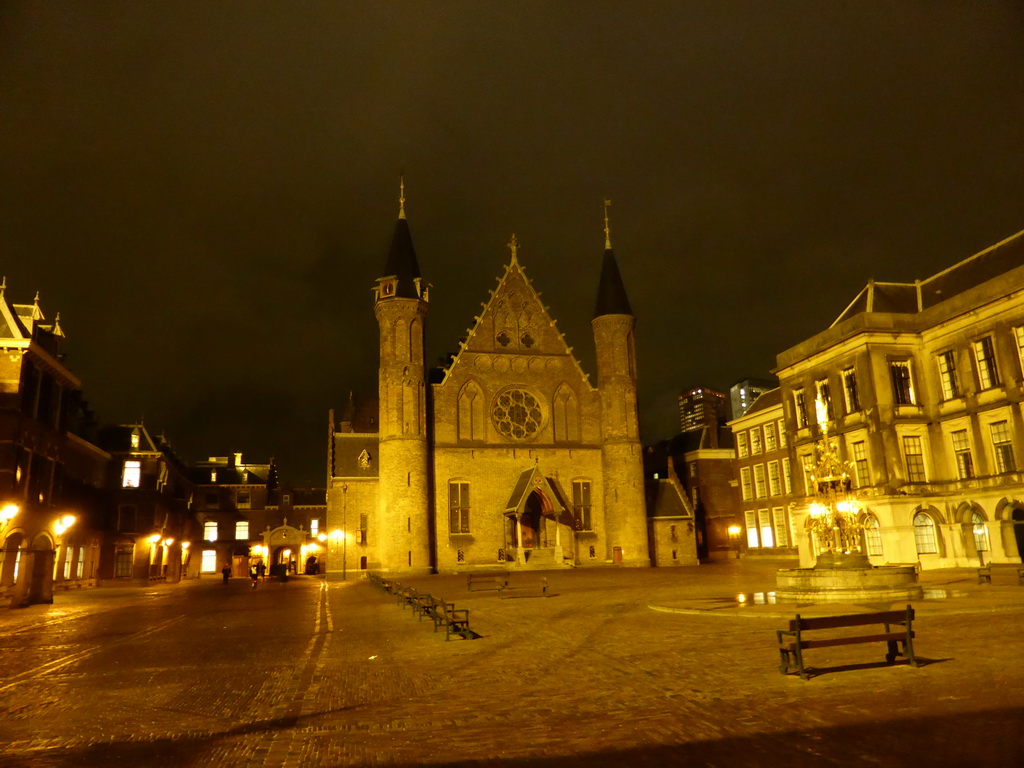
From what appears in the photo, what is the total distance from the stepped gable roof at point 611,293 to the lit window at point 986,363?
23481mm

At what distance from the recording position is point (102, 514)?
4575 cm

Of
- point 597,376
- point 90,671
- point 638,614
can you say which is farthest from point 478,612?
point 597,376

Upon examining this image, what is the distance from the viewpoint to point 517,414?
51000 millimetres

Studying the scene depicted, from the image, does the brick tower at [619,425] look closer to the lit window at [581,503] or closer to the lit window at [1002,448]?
the lit window at [581,503]

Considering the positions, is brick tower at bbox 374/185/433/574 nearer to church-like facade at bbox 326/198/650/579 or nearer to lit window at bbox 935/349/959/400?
church-like facade at bbox 326/198/650/579

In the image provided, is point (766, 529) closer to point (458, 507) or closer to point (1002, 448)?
point (458, 507)

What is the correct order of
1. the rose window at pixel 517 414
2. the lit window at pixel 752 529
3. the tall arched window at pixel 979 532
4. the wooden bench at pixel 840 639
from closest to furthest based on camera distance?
the wooden bench at pixel 840 639 < the tall arched window at pixel 979 532 < the rose window at pixel 517 414 < the lit window at pixel 752 529

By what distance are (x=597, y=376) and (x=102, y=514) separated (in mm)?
33235

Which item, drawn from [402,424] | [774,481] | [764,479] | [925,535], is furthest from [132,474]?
[925,535]

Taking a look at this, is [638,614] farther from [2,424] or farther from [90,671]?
[2,424]

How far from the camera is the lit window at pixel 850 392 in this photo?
118 ft

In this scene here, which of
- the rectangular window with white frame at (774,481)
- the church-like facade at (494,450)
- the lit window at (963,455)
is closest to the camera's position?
the lit window at (963,455)

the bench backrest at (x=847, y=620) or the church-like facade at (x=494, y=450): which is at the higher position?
the church-like facade at (x=494, y=450)

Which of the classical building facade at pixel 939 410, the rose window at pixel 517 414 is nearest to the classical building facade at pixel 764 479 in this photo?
the classical building facade at pixel 939 410
